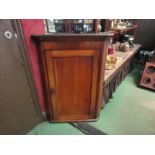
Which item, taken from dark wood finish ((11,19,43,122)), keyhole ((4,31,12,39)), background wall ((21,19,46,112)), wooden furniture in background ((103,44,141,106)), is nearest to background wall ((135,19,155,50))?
wooden furniture in background ((103,44,141,106))

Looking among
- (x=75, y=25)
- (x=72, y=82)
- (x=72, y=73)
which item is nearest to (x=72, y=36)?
(x=72, y=73)

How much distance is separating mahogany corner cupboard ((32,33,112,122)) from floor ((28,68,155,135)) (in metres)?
0.13

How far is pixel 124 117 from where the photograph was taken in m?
1.86

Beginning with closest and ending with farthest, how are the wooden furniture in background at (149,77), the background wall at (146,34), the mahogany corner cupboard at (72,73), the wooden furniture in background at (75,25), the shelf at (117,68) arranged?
1. the mahogany corner cupboard at (72,73)
2. the wooden furniture in background at (75,25)
3. the shelf at (117,68)
4. the wooden furniture in background at (149,77)
5. the background wall at (146,34)

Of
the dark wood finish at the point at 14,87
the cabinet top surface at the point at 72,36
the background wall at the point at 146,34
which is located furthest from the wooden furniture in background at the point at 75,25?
the background wall at the point at 146,34

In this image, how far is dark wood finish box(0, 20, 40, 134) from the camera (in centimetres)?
112

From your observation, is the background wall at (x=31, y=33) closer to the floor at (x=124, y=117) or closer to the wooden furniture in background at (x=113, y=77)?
the floor at (x=124, y=117)

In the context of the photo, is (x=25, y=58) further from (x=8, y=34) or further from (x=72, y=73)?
(x=72, y=73)

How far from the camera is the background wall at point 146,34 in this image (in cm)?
320

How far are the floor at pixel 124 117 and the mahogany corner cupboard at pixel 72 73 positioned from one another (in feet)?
0.43

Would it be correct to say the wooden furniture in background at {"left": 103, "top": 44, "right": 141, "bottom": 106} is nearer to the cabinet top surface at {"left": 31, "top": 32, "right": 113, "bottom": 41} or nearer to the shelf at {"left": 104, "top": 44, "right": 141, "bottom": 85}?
the shelf at {"left": 104, "top": 44, "right": 141, "bottom": 85}

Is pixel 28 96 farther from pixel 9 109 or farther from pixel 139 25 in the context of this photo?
pixel 139 25
